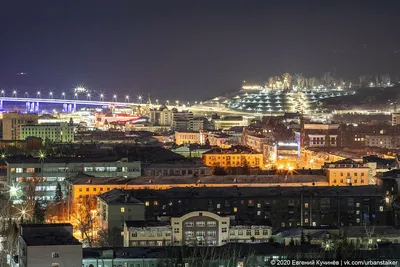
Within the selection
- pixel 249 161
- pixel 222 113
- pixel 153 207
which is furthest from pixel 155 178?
pixel 222 113

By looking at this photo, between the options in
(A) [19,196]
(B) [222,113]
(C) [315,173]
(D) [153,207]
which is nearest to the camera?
(D) [153,207]

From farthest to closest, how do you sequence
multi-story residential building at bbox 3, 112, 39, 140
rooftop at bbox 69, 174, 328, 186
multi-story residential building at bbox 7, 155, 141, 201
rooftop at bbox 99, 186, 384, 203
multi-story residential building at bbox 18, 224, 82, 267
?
multi-story residential building at bbox 3, 112, 39, 140 → multi-story residential building at bbox 7, 155, 141, 201 → rooftop at bbox 69, 174, 328, 186 → rooftop at bbox 99, 186, 384, 203 → multi-story residential building at bbox 18, 224, 82, 267

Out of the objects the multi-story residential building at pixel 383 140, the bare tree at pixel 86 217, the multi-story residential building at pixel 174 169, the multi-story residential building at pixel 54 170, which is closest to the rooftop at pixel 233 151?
the multi-story residential building at pixel 174 169

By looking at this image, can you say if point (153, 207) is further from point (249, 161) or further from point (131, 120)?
point (131, 120)

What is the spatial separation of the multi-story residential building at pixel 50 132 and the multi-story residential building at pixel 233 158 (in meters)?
10.9

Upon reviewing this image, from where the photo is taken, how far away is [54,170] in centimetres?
2266

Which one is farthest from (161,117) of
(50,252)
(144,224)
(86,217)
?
(50,252)

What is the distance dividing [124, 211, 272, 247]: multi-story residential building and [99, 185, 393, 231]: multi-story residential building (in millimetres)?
2474

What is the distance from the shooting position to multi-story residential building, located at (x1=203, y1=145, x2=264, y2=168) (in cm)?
2731

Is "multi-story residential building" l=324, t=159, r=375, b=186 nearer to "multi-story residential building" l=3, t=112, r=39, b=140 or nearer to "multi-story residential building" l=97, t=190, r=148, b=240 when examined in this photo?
"multi-story residential building" l=97, t=190, r=148, b=240

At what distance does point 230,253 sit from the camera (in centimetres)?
1218

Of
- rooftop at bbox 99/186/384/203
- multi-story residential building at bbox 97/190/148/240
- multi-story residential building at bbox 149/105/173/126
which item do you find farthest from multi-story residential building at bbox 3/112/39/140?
multi-story residential building at bbox 97/190/148/240

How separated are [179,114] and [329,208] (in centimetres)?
3246

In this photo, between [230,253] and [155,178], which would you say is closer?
[230,253]
